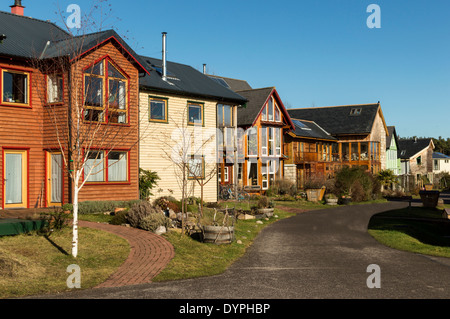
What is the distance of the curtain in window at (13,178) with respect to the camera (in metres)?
18.8

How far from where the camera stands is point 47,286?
941 centimetres

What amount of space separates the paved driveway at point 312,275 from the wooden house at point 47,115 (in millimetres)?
8096

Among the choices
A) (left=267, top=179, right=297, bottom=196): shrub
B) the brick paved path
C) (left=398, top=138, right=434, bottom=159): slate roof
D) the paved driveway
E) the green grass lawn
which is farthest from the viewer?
(left=398, top=138, right=434, bottom=159): slate roof

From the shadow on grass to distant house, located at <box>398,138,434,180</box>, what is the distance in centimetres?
5198

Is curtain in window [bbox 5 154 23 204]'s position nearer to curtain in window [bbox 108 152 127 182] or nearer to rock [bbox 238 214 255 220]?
curtain in window [bbox 108 152 127 182]

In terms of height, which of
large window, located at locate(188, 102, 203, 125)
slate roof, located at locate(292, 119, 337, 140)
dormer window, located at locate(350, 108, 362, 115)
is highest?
dormer window, located at locate(350, 108, 362, 115)

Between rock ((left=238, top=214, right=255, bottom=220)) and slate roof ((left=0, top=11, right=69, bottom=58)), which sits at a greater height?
slate roof ((left=0, top=11, right=69, bottom=58))

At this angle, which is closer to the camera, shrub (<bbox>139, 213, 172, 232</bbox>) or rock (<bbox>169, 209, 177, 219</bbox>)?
shrub (<bbox>139, 213, 172, 232</bbox>)

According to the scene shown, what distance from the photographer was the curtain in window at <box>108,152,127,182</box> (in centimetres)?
2097

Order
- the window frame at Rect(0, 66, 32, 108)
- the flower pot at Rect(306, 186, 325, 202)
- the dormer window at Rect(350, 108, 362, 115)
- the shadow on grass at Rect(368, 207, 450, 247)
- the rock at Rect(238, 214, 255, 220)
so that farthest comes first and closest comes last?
the dormer window at Rect(350, 108, 362, 115) < the flower pot at Rect(306, 186, 325, 202) < the rock at Rect(238, 214, 255, 220) < the window frame at Rect(0, 66, 32, 108) < the shadow on grass at Rect(368, 207, 450, 247)

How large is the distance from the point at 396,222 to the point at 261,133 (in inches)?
658

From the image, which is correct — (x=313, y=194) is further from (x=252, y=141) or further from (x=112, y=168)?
(x=112, y=168)

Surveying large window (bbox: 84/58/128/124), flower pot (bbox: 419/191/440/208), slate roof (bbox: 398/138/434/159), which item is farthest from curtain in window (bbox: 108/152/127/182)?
slate roof (bbox: 398/138/434/159)
